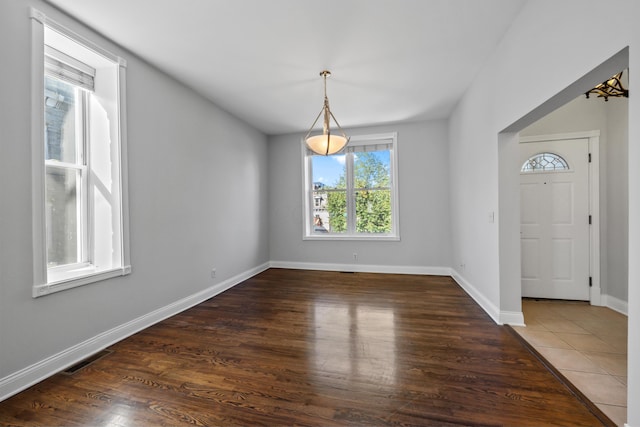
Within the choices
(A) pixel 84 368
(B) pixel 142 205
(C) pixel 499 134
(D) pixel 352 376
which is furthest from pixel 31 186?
(C) pixel 499 134

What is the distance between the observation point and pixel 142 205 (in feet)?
9.20

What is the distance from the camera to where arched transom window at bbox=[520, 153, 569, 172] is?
3307 millimetres

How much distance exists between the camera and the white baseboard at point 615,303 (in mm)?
2897

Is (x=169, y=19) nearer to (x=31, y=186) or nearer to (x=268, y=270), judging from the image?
(x=31, y=186)

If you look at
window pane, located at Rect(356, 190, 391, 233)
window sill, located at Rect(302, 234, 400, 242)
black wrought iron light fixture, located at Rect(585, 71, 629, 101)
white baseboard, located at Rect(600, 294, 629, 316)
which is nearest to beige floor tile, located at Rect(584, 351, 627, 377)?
white baseboard, located at Rect(600, 294, 629, 316)

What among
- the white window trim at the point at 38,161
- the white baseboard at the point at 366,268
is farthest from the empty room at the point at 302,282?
the white baseboard at the point at 366,268

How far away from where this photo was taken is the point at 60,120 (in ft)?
7.63

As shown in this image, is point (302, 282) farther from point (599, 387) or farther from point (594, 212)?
point (594, 212)

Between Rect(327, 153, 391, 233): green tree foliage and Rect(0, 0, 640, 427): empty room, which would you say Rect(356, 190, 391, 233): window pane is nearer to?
Rect(327, 153, 391, 233): green tree foliage

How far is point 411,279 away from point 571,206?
2.32 meters

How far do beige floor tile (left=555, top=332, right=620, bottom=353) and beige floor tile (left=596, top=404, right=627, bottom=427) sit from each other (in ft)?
2.55

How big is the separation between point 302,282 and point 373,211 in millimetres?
1956

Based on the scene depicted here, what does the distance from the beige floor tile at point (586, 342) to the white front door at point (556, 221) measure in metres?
1.05

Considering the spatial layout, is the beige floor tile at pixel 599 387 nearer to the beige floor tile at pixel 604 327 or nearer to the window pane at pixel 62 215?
the beige floor tile at pixel 604 327
